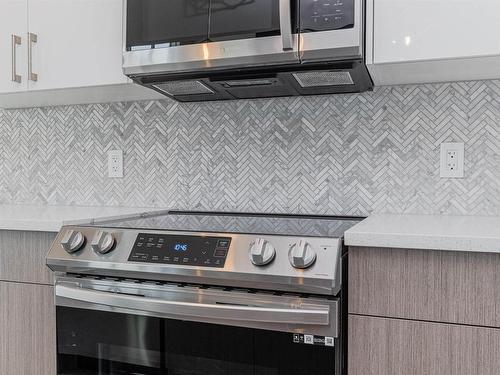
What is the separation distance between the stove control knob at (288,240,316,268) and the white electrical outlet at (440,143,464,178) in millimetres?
721

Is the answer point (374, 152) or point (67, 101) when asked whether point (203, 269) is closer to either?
point (374, 152)

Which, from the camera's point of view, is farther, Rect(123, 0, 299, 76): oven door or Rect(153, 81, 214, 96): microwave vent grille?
Rect(153, 81, 214, 96): microwave vent grille

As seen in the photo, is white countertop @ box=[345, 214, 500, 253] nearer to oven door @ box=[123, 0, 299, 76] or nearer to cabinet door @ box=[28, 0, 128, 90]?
oven door @ box=[123, 0, 299, 76]

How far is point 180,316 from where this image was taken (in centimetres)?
118

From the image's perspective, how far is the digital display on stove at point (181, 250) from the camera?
115 centimetres

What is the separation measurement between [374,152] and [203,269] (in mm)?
797

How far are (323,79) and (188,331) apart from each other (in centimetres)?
86

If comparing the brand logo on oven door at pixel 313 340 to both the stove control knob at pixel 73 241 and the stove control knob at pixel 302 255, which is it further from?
the stove control knob at pixel 73 241

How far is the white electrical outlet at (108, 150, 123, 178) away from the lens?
1.98 meters

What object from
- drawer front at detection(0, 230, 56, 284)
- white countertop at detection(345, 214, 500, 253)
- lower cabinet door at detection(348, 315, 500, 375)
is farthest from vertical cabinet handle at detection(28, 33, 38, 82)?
lower cabinet door at detection(348, 315, 500, 375)

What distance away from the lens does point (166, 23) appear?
1.43 meters

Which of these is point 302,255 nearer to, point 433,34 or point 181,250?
point 181,250

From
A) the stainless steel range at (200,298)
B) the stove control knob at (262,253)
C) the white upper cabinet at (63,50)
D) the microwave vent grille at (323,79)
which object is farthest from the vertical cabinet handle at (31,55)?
the stove control knob at (262,253)

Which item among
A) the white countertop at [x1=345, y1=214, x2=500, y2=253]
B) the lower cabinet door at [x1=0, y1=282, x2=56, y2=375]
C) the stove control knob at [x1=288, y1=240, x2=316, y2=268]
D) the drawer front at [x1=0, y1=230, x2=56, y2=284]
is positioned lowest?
the lower cabinet door at [x1=0, y1=282, x2=56, y2=375]
